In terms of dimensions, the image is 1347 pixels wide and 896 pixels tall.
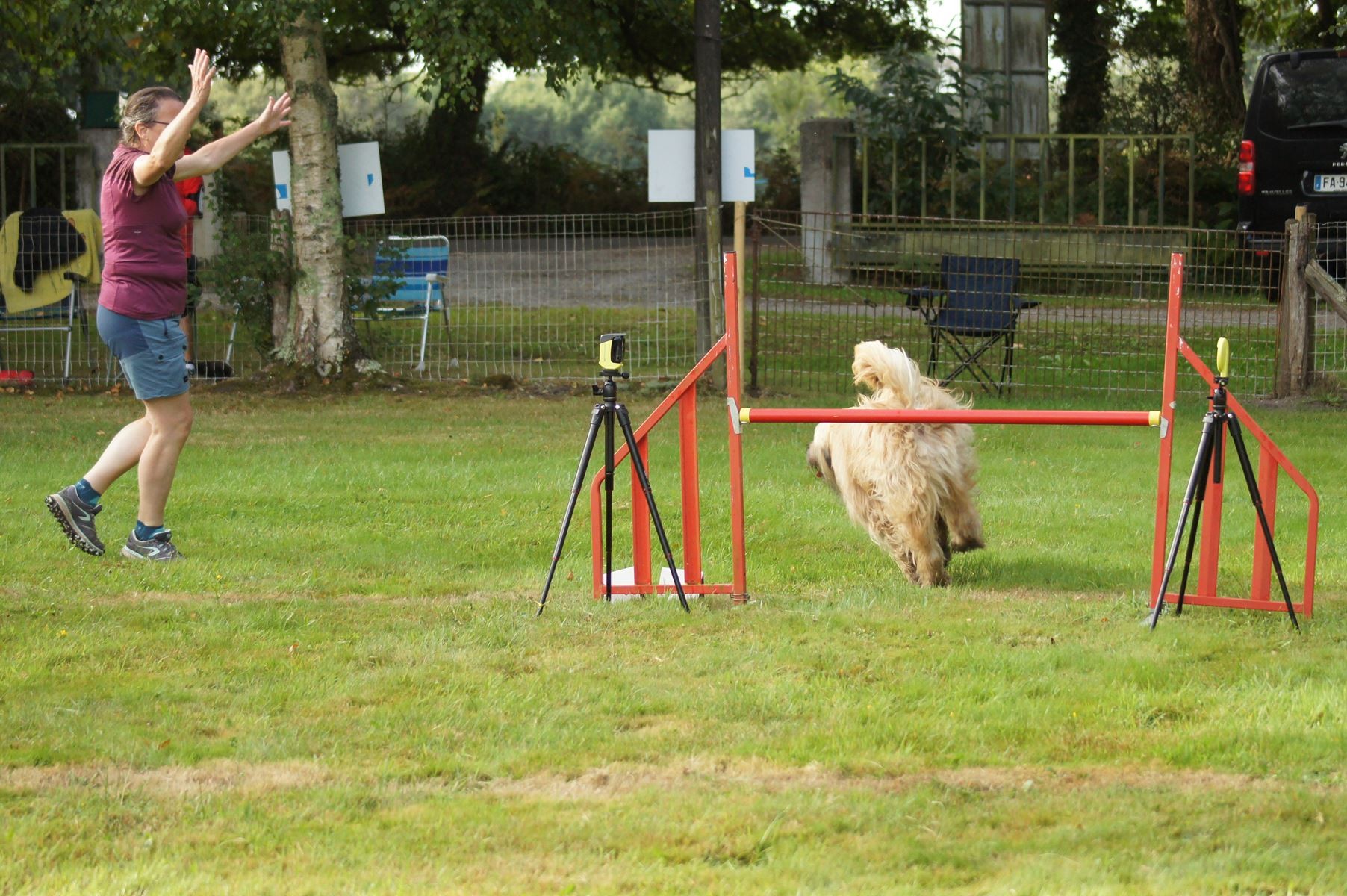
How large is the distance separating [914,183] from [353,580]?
1384cm

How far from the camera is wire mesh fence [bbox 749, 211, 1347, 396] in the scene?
41.8ft

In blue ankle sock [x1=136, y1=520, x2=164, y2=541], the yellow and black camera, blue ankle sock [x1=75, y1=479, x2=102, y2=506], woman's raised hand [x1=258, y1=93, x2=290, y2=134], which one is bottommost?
blue ankle sock [x1=136, y1=520, x2=164, y2=541]

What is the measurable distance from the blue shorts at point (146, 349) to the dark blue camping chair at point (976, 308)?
276 inches

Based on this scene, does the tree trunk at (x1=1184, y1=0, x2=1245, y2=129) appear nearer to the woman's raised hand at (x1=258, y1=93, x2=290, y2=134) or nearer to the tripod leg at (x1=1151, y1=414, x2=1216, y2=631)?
the woman's raised hand at (x1=258, y1=93, x2=290, y2=134)

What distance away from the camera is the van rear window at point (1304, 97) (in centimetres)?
1503

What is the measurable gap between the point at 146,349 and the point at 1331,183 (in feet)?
40.3

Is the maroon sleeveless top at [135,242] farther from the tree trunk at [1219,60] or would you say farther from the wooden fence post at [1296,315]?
the tree trunk at [1219,60]

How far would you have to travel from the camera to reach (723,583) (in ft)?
22.0

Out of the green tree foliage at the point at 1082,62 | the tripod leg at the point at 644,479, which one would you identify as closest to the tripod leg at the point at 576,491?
the tripod leg at the point at 644,479

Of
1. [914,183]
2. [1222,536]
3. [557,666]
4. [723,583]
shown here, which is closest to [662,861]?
[557,666]

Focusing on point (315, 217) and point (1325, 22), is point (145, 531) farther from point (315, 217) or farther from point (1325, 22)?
point (1325, 22)

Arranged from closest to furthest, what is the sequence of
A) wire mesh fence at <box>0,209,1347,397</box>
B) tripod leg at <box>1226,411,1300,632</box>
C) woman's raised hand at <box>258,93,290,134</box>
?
tripod leg at <box>1226,411,1300,632</box>, woman's raised hand at <box>258,93,290,134</box>, wire mesh fence at <box>0,209,1347,397</box>

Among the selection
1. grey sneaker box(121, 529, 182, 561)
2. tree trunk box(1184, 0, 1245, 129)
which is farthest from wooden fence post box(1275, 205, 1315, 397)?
tree trunk box(1184, 0, 1245, 129)

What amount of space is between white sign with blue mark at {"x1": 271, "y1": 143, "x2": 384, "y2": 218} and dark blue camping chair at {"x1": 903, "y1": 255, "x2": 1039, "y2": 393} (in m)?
4.78
